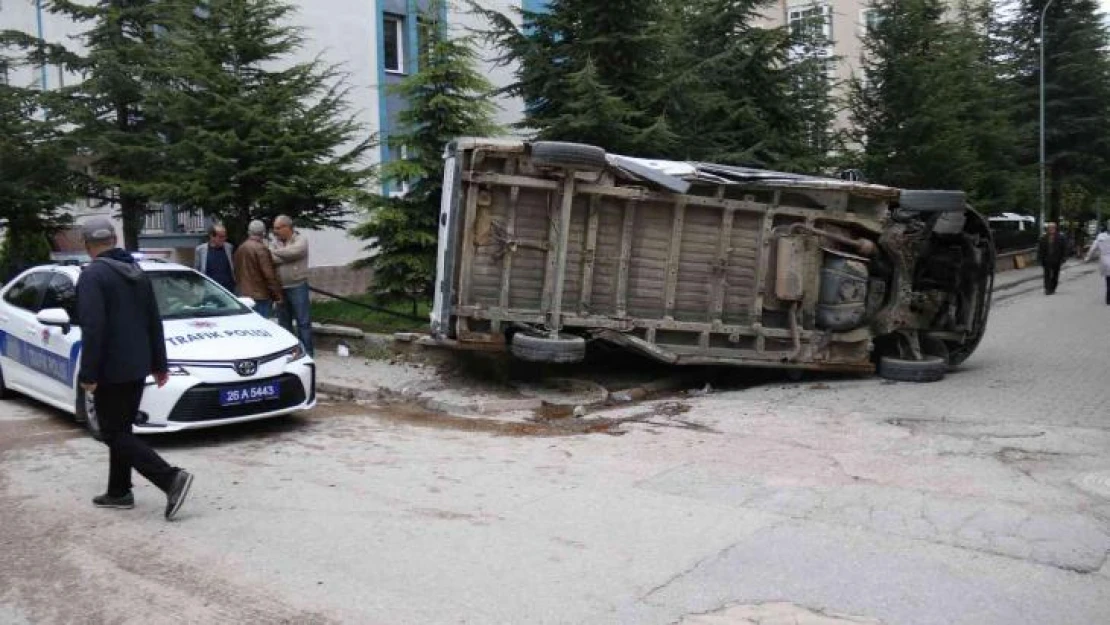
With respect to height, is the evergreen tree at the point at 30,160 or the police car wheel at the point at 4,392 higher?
the evergreen tree at the point at 30,160

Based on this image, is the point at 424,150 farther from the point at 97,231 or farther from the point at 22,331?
the point at 97,231

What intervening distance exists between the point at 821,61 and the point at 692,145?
4.63 meters

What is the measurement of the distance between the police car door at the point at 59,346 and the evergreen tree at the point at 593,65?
7156 mm

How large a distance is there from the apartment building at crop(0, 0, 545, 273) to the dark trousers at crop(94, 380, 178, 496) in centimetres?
1350

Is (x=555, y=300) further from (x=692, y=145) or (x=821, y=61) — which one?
(x=821, y=61)

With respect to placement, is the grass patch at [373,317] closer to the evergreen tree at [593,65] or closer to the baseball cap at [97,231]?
the evergreen tree at [593,65]

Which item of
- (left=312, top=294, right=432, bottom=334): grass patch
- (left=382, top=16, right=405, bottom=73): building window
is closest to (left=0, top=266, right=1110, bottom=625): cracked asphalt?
(left=312, top=294, right=432, bottom=334): grass patch

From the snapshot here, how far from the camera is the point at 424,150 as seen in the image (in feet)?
41.1

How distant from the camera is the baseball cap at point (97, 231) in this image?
18.6 feet

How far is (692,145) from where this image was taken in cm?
1539

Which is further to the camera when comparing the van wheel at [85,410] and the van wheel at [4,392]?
the van wheel at [4,392]

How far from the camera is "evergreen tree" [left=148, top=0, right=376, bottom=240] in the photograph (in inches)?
514

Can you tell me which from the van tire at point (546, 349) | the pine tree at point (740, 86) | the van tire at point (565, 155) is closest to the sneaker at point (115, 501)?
the van tire at point (546, 349)

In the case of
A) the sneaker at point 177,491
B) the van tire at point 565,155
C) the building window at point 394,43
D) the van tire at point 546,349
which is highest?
the building window at point 394,43
